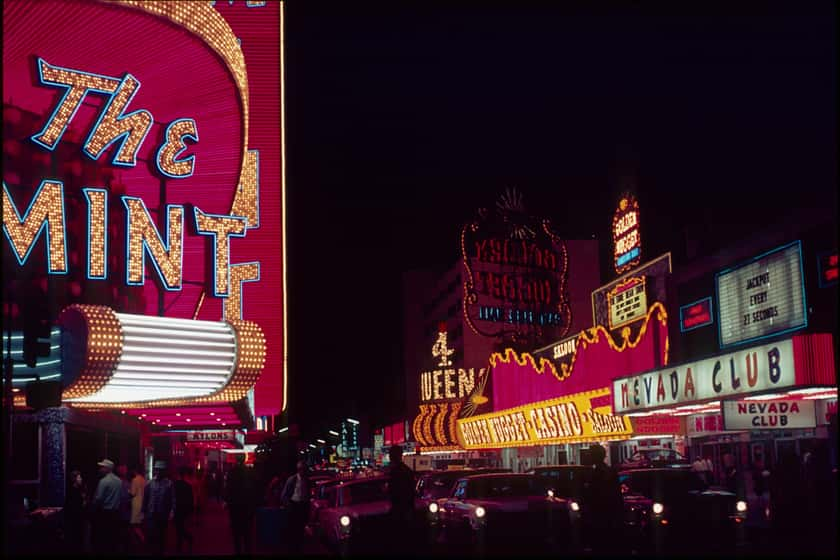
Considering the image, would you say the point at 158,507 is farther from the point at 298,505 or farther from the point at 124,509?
the point at 298,505

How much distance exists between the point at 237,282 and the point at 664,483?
10.4 m

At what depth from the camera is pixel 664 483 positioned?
18.7 metres

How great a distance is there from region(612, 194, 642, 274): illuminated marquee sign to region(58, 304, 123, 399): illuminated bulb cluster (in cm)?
2303

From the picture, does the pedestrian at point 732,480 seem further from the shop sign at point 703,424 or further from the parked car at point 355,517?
the parked car at point 355,517

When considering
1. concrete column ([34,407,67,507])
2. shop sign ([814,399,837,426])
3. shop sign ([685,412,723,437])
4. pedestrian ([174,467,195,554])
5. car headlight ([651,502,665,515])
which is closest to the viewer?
car headlight ([651,502,665,515])

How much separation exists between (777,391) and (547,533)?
19.6ft

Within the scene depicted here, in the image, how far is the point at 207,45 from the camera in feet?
67.0

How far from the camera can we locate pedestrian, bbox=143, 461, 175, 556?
19.2 metres

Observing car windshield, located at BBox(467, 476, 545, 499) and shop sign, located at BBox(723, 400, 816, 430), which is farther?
shop sign, located at BBox(723, 400, 816, 430)

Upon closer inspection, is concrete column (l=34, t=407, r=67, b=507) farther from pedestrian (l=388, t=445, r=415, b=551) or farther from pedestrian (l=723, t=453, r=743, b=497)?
pedestrian (l=723, t=453, r=743, b=497)

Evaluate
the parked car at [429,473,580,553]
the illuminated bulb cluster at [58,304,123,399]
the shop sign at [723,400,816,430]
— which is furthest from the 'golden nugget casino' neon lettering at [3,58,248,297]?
the shop sign at [723,400,816,430]

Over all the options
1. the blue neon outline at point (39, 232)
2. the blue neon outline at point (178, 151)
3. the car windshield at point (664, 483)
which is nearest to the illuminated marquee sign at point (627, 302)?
the car windshield at point (664, 483)

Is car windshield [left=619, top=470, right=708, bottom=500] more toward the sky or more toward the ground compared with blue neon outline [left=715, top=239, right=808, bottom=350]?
more toward the ground

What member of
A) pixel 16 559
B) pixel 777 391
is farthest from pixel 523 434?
pixel 16 559
